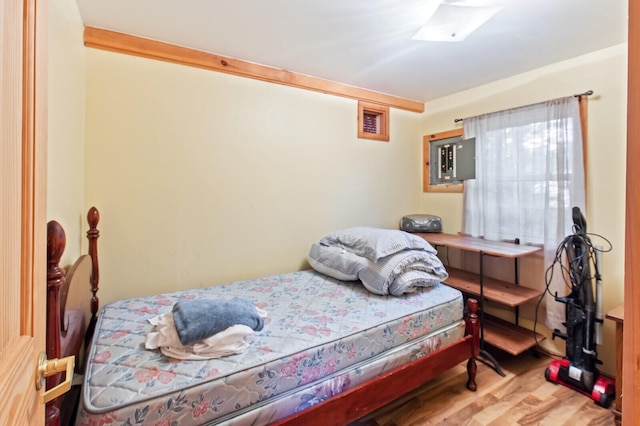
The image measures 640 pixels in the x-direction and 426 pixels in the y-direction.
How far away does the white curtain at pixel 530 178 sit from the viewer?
2227 millimetres

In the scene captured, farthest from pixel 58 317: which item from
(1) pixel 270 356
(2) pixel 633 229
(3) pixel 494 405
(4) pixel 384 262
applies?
(3) pixel 494 405

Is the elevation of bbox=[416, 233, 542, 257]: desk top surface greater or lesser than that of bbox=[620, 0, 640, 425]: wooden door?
lesser

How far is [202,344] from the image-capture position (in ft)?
4.25

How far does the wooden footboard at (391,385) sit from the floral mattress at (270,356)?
4 centimetres

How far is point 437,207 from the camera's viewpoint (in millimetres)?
3295

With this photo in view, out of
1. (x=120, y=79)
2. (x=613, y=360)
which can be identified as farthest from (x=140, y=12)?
(x=613, y=360)

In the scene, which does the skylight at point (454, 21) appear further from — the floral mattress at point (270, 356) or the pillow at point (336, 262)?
the floral mattress at point (270, 356)

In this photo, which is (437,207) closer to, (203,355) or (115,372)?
(203,355)

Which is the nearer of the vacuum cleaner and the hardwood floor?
the hardwood floor

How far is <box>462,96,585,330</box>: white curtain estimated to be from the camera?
2227 millimetres

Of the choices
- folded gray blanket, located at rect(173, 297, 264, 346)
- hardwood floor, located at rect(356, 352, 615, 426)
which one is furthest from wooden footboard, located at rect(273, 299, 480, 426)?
folded gray blanket, located at rect(173, 297, 264, 346)

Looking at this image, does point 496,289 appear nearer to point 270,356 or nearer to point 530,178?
point 530,178

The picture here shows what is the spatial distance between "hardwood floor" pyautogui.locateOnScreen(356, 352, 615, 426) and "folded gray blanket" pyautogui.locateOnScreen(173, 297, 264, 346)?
97 cm

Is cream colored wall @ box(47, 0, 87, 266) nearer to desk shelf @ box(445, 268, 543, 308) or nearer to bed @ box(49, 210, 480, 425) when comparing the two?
bed @ box(49, 210, 480, 425)
